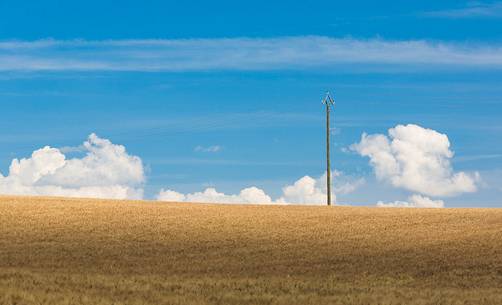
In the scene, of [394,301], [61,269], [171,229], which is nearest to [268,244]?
[171,229]

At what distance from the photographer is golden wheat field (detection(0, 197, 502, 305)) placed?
25575 mm

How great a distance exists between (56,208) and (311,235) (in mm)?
20911

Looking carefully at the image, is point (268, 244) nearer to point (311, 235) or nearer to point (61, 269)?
point (311, 235)

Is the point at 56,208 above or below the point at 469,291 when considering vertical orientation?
above

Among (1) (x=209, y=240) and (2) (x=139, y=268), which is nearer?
(2) (x=139, y=268)

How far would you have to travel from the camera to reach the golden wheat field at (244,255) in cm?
2558

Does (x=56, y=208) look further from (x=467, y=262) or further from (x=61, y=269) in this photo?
(x=467, y=262)

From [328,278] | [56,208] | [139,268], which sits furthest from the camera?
[56,208]

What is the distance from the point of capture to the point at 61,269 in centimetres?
3203

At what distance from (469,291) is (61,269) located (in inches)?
649

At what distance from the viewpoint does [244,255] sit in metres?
37.0

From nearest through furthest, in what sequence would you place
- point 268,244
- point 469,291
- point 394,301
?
point 394,301
point 469,291
point 268,244

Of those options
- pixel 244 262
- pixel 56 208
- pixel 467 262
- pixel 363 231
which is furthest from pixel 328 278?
pixel 56 208

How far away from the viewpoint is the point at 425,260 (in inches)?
1422
